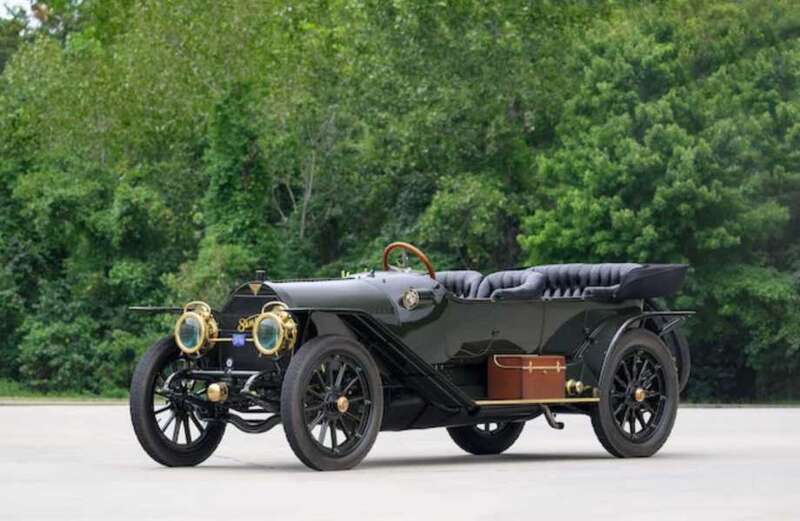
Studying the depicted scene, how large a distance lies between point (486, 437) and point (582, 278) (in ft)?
5.27

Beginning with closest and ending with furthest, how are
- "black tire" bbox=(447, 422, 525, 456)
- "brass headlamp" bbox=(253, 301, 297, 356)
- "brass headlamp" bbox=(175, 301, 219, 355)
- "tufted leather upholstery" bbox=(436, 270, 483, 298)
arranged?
"brass headlamp" bbox=(253, 301, 297, 356), "brass headlamp" bbox=(175, 301, 219, 355), "tufted leather upholstery" bbox=(436, 270, 483, 298), "black tire" bbox=(447, 422, 525, 456)

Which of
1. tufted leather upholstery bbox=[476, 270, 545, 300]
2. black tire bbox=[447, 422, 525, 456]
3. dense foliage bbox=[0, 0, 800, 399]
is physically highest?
dense foliage bbox=[0, 0, 800, 399]

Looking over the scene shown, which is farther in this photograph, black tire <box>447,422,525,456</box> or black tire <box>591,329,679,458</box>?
black tire <box>447,422,525,456</box>

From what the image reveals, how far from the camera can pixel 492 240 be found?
41.9 m

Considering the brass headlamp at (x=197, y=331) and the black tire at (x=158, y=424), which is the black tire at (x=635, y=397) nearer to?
the black tire at (x=158, y=424)

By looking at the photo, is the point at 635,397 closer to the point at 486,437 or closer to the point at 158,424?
the point at 486,437

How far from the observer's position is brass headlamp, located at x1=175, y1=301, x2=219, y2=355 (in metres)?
14.2

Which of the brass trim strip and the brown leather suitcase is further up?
the brown leather suitcase

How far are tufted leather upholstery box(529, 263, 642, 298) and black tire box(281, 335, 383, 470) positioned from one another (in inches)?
106

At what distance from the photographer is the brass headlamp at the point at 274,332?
13.6 m

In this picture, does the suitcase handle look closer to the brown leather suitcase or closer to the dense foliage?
the brown leather suitcase

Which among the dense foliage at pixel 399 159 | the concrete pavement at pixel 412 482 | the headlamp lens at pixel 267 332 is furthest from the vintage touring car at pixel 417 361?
the dense foliage at pixel 399 159

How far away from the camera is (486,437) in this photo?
16578 mm

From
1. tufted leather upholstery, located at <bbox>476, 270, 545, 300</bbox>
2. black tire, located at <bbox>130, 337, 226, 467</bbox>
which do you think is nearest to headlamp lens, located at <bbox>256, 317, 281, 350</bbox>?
black tire, located at <bbox>130, 337, 226, 467</bbox>
